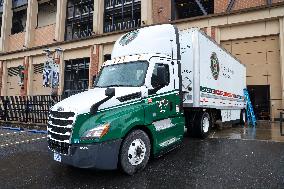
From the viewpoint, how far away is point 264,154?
273 inches

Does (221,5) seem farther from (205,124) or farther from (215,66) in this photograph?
(205,124)

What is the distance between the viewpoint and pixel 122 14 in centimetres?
2792

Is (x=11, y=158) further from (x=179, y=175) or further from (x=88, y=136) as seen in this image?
(x=179, y=175)

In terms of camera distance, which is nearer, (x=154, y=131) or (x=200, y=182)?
A: (x=200, y=182)

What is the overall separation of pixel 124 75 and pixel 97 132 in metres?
2.00

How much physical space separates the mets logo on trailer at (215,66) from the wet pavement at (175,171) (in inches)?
126

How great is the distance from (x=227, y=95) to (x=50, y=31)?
27279 millimetres

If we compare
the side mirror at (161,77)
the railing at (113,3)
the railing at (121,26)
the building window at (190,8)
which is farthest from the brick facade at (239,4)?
the side mirror at (161,77)

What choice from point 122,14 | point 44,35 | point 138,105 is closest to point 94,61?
point 122,14

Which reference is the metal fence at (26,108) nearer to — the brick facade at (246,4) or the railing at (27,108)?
the railing at (27,108)

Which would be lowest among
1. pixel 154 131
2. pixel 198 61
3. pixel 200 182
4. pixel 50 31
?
pixel 200 182

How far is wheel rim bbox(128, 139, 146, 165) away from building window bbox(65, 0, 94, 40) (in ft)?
92.8

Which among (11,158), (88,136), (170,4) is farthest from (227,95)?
(170,4)

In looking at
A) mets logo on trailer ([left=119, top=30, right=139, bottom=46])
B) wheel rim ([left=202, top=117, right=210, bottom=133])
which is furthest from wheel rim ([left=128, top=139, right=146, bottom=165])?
wheel rim ([left=202, top=117, right=210, bottom=133])
